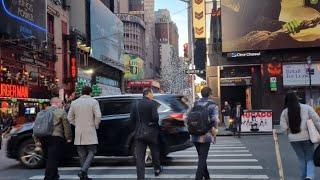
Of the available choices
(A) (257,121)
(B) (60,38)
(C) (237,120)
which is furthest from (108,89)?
(C) (237,120)

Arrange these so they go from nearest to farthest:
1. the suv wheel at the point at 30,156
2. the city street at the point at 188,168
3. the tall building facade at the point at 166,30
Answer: the city street at the point at 188,168 → the suv wheel at the point at 30,156 → the tall building facade at the point at 166,30

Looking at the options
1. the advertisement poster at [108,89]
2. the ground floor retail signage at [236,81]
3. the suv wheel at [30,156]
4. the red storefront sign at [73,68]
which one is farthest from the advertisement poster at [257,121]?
the advertisement poster at [108,89]

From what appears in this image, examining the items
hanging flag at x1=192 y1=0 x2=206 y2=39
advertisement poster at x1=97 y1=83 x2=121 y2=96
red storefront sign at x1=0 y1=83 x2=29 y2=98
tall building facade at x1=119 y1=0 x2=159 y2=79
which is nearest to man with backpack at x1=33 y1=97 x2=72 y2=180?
red storefront sign at x1=0 y1=83 x2=29 y2=98

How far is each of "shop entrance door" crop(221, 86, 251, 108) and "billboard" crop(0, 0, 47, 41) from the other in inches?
591

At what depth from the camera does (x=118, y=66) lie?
8225 centimetres

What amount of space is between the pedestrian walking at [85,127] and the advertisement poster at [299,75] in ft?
109

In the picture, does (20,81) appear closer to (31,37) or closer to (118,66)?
(31,37)

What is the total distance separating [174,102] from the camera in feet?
45.8

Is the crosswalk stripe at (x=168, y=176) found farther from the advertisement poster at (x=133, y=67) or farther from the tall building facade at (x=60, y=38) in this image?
the advertisement poster at (x=133, y=67)

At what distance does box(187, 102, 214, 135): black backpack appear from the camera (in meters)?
10.2

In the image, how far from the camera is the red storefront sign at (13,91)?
38.9 metres

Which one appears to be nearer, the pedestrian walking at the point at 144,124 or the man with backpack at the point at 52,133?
the pedestrian walking at the point at 144,124

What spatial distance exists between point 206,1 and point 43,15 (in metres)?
13.1

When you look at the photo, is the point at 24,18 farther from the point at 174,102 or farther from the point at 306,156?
the point at 306,156
